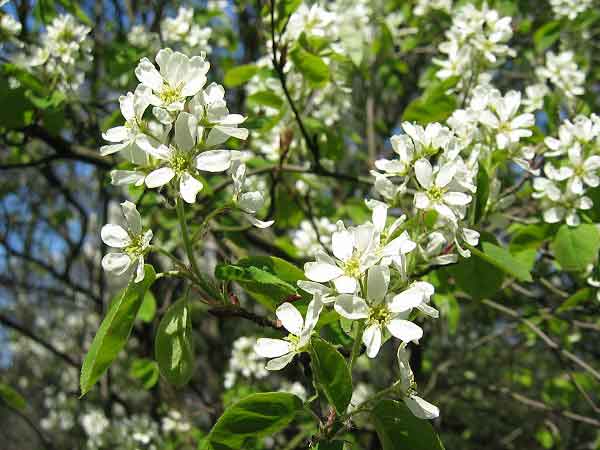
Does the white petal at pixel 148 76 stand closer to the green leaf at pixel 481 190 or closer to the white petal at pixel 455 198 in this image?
the white petal at pixel 455 198

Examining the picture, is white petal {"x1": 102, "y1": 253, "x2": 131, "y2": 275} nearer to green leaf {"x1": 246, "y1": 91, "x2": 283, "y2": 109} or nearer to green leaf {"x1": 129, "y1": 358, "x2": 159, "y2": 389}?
green leaf {"x1": 246, "y1": 91, "x2": 283, "y2": 109}

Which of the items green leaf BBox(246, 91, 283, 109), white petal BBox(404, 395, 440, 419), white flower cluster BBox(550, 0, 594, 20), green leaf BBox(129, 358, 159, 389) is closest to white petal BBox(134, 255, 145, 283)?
white petal BBox(404, 395, 440, 419)

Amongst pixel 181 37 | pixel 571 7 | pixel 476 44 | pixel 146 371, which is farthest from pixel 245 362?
pixel 571 7

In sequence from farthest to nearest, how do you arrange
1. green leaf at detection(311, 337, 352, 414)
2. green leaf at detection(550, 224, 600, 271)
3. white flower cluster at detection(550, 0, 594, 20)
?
white flower cluster at detection(550, 0, 594, 20), green leaf at detection(550, 224, 600, 271), green leaf at detection(311, 337, 352, 414)

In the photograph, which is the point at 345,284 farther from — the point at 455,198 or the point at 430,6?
the point at 430,6

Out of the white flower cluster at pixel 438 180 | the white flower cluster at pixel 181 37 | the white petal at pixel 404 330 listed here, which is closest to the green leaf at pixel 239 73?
the white flower cluster at pixel 181 37

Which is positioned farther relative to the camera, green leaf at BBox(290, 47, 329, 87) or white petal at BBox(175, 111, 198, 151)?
green leaf at BBox(290, 47, 329, 87)
